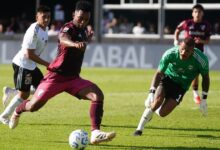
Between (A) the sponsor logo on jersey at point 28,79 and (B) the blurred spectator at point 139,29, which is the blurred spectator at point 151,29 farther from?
(A) the sponsor logo on jersey at point 28,79

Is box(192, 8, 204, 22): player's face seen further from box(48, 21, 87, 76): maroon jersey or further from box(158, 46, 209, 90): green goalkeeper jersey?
box(48, 21, 87, 76): maroon jersey

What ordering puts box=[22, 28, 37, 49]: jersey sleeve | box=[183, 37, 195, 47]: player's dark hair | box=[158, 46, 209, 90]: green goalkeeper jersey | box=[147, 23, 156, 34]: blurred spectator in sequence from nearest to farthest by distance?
1. box=[183, 37, 195, 47]: player's dark hair
2. box=[158, 46, 209, 90]: green goalkeeper jersey
3. box=[22, 28, 37, 49]: jersey sleeve
4. box=[147, 23, 156, 34]: blurred spectator

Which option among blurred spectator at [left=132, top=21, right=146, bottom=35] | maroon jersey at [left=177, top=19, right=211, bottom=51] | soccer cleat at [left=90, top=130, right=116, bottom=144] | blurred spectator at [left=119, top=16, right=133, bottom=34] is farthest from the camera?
blurred spectator at [left=119, top=16, right=133, bottom=34]

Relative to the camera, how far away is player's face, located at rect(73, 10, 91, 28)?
38.7 feet

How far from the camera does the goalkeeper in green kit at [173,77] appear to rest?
1301 centimetres

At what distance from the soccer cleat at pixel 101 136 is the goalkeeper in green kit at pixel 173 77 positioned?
66.8 inches

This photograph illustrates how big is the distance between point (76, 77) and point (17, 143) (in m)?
1.51

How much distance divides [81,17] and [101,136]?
6.56ft

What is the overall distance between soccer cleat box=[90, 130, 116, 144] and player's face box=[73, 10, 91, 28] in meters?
1.82

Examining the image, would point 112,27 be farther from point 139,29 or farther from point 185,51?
point 185,51

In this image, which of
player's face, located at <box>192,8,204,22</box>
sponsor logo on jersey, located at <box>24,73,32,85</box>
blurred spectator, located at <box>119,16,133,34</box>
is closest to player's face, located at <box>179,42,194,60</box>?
sponsor logo on jersey, located at <box>24,73,32,85</box>

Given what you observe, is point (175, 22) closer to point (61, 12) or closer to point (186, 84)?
point (61, 12)

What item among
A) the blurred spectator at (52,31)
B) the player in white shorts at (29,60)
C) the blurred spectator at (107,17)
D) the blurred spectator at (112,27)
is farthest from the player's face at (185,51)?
the blurred spectator at (107,17)

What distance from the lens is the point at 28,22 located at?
4306cm
